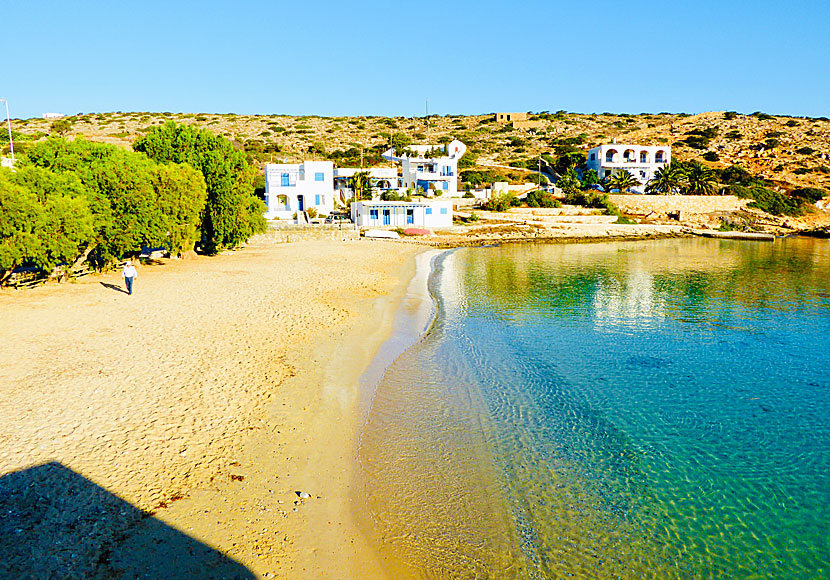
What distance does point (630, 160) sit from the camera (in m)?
88.0

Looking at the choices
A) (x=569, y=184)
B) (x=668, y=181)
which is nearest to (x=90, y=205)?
(x=569, y=184)

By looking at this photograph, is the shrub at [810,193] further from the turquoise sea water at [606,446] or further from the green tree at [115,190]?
the green tree at [115,190]

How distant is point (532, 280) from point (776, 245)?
40.7 meters

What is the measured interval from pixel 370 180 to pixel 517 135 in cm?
7099

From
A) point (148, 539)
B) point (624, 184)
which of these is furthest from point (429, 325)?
point (624, 184)

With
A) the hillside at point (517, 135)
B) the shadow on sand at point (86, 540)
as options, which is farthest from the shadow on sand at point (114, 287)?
the hillside at point (517, 135)

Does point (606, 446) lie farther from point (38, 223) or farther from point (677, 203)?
point (677, 203)

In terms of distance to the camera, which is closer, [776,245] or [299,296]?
[299,296]

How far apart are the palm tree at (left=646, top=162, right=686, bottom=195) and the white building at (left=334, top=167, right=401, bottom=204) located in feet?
136

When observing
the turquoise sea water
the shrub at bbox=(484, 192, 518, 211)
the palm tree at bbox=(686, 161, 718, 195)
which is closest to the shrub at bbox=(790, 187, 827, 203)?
the palm tree at bbox=(686, 161, 718, 195)

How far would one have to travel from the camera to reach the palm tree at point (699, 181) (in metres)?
76.9

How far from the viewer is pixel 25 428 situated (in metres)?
9.98

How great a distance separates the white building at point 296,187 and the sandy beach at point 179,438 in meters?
40.0

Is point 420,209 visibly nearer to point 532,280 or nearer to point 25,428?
point 532,280
